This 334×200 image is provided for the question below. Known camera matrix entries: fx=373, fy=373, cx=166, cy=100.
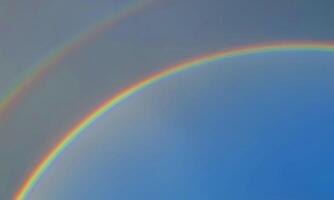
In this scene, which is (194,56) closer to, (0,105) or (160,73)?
(160,73)

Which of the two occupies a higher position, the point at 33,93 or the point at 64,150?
A: the point at 33,93

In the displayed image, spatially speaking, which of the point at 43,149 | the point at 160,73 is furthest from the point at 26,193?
the point at 160,73

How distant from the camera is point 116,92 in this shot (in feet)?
20.8

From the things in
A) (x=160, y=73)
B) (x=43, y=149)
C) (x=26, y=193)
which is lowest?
(x=26, y=193)

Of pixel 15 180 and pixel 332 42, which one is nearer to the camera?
pixel 332 42

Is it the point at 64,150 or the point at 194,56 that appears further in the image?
the point at 64,150

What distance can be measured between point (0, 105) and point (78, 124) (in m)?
1.31

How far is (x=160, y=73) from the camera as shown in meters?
6.25

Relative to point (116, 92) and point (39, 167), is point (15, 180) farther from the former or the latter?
point (116, 92)

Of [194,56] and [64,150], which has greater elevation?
[194,56]

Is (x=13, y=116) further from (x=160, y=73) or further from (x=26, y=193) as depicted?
(x=160, y=73)

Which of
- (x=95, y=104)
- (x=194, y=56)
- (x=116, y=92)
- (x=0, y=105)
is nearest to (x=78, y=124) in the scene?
(x=95, y=104)

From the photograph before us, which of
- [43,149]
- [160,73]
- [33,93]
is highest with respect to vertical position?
[160,73]

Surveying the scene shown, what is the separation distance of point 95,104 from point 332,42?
4003 millimetres
